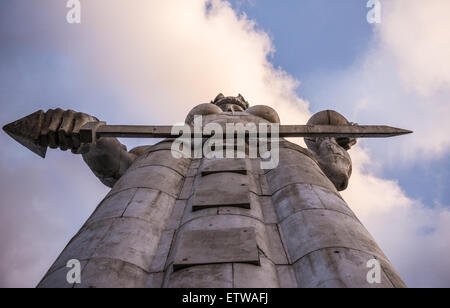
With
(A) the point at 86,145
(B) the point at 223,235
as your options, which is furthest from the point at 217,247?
(A) the point at 86,145

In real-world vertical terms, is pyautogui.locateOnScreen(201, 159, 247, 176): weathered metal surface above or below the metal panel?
above

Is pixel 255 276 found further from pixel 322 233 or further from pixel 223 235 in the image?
pixel 322 233

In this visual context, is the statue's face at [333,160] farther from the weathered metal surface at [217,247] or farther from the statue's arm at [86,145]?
the weathered metal surface at [217,247]

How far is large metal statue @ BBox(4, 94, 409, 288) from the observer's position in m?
4.36

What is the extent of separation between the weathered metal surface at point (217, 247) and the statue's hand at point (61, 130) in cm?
342

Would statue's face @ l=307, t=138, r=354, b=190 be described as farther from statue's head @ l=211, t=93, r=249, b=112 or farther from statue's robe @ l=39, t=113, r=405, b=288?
statue's head @ l=211, t=93, r=249, b=112

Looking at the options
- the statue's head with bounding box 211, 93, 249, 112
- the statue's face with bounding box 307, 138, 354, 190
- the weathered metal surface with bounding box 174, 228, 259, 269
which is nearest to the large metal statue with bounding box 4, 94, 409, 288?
the weathered metal surface with bounding box 174, 228, 259, 269

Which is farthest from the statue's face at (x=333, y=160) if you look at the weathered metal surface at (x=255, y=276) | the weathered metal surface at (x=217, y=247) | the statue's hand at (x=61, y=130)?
the statue's hand at (x=61, y=130)

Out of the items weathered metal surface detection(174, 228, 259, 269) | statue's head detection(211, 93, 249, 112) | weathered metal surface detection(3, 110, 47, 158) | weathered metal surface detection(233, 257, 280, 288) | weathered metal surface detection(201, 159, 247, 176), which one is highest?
statue's head detection(211, 93, 249, 112)

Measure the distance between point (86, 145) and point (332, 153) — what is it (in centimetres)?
512

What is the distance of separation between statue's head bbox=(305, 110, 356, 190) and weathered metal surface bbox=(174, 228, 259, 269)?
14.2 feet
